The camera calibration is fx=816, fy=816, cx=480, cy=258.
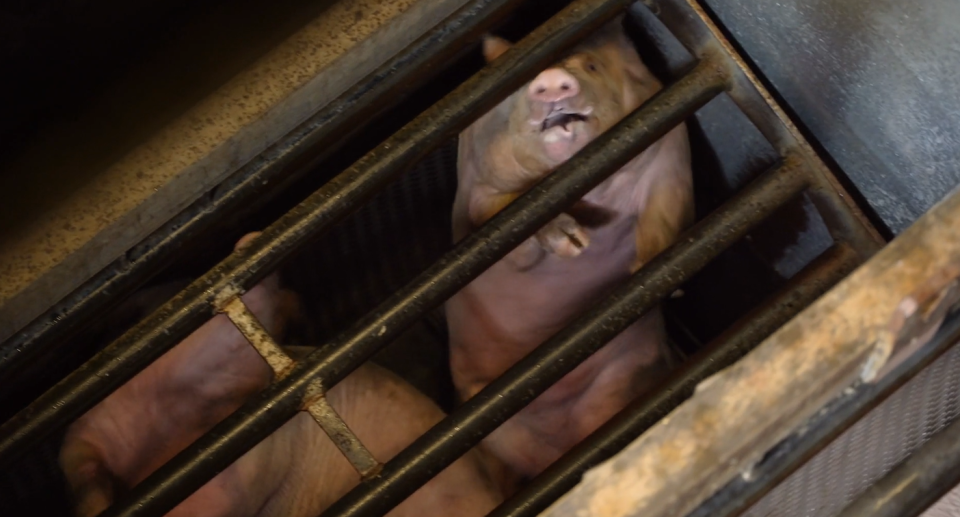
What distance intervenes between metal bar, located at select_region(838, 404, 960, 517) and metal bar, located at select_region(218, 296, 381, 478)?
2.23ft

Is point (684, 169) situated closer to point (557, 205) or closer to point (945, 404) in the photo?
point (557, 205)

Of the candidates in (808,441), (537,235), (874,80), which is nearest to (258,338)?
(537,235)

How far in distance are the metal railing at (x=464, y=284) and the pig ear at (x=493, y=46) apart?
0.56 ft

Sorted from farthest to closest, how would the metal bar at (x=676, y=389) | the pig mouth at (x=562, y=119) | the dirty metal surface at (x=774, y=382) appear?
1. the pig mouth at (x=562, y=119)
2. the metal bar at (x=676, y=389)
3. the dirty metal surface at (x=774, y=382)

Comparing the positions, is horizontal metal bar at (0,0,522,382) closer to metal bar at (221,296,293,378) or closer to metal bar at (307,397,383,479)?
metal bar at (221,296,293,378)

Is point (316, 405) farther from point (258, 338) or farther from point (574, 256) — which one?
point (574, 256)

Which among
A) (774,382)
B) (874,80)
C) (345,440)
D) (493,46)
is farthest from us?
(493,46)

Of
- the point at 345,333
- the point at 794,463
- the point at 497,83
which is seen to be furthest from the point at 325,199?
the point at 794,463

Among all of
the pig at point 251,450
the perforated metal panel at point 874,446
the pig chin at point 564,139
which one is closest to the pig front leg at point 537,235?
the pig chin at point 564,139

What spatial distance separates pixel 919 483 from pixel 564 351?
55cm

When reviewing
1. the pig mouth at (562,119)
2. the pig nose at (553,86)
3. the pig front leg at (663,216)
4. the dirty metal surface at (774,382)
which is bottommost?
the dirty metal surface at (774,382)

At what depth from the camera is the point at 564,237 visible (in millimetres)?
1477

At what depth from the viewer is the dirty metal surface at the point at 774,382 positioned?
0.69 metres

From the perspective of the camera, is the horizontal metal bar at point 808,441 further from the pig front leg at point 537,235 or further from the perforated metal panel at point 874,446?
the pig front leg at point 537,235
